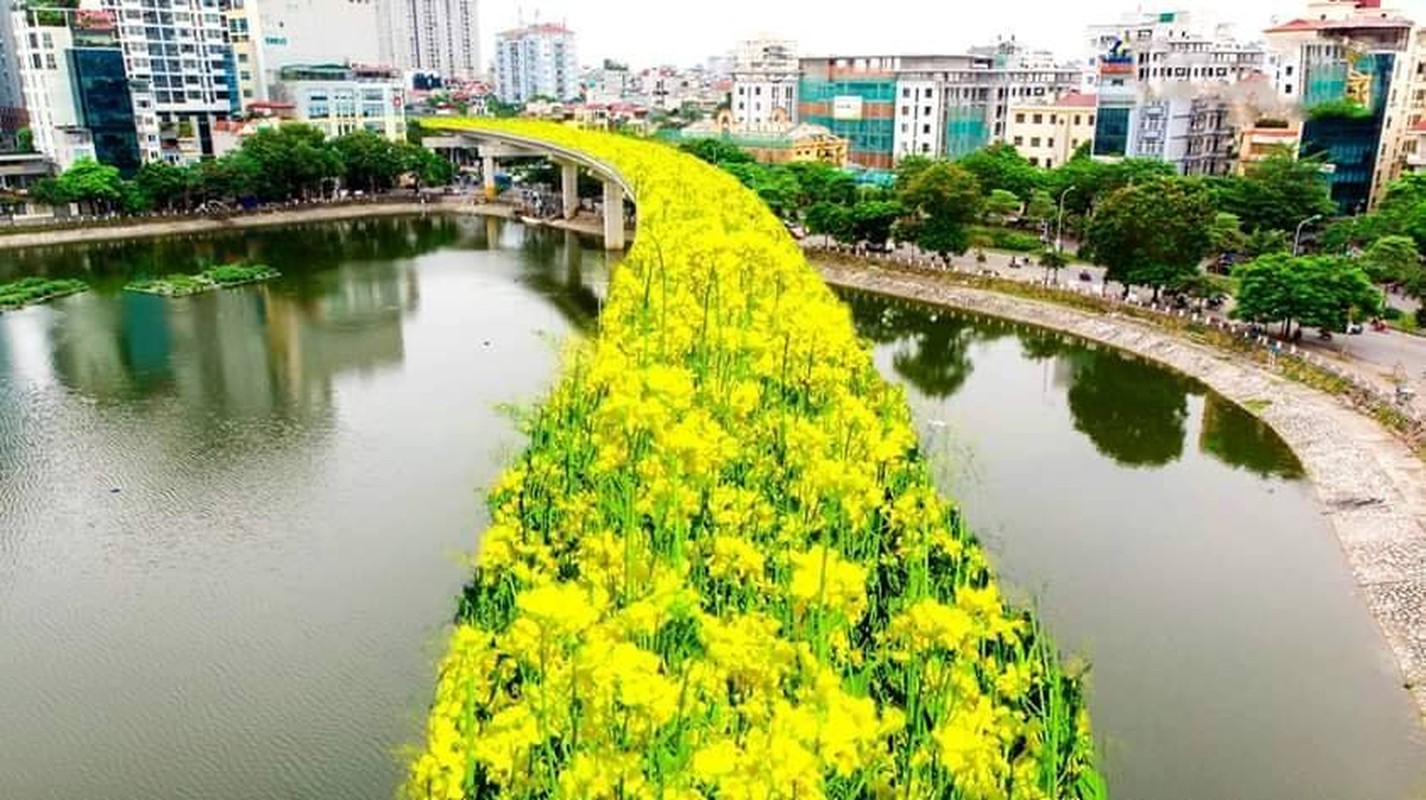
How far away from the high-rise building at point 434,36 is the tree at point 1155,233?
4677 inches

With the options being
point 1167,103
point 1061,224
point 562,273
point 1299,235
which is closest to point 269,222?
point 562,273

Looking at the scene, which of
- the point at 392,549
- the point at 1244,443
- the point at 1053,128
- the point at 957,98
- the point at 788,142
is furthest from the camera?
the point at 957,98

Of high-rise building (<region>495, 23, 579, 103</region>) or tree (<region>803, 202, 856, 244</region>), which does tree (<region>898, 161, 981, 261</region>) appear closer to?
tree (<region>803, 202, 856, 244</region>)

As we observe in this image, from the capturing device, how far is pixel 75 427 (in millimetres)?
19344

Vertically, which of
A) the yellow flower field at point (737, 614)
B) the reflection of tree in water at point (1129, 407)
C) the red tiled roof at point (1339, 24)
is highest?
the red tiled roof at point (1339, 24)

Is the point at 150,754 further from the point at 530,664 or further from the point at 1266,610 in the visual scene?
the point at 1266,610

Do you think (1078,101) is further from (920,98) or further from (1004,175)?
(1004,175)

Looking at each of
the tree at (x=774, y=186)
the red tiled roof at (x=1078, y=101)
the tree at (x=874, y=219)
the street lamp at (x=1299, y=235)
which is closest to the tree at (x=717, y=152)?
the tree at (x=774, y=186)

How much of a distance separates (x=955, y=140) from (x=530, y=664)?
48.3 metres

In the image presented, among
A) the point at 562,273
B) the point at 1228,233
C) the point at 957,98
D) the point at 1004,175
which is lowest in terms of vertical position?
the point at 562,273

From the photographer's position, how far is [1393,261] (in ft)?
80.7

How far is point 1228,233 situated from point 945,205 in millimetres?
7450

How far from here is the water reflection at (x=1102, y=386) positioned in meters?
19.0

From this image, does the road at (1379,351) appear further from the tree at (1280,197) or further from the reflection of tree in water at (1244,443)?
the tree at (1280,197)
